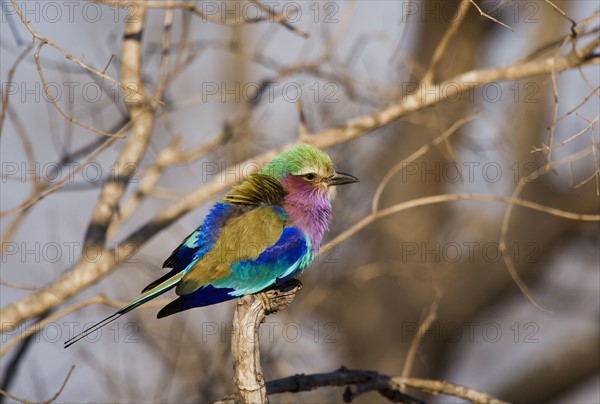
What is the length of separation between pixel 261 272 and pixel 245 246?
218 millimetres

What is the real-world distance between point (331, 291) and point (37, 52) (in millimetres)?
6553

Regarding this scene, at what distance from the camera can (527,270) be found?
1067cm

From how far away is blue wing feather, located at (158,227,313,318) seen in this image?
4.98m

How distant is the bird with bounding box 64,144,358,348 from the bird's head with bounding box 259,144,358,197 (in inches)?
2.6

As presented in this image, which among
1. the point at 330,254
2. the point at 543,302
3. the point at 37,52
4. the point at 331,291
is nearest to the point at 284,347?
the point at 330,254

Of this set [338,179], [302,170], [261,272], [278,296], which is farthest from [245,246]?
[338,179]

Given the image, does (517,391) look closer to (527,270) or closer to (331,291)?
(527,270)

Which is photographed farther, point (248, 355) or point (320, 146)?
point (320, 146)

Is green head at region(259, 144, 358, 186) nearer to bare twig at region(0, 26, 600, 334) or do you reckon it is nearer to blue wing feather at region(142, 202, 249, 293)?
bare twig at region(0, 26, 600, 334)

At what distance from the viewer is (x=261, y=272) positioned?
200 inches

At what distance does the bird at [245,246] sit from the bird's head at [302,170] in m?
0.07

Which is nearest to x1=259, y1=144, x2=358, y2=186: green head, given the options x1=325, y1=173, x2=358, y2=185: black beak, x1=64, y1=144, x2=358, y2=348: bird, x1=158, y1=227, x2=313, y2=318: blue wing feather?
x1=325, y1=173, x2=358, y2=185: black beak

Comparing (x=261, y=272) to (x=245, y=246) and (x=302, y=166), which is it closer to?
(x=245, y=246)

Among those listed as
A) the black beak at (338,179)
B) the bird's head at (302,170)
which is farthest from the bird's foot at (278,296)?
the black beak at (338,179)
